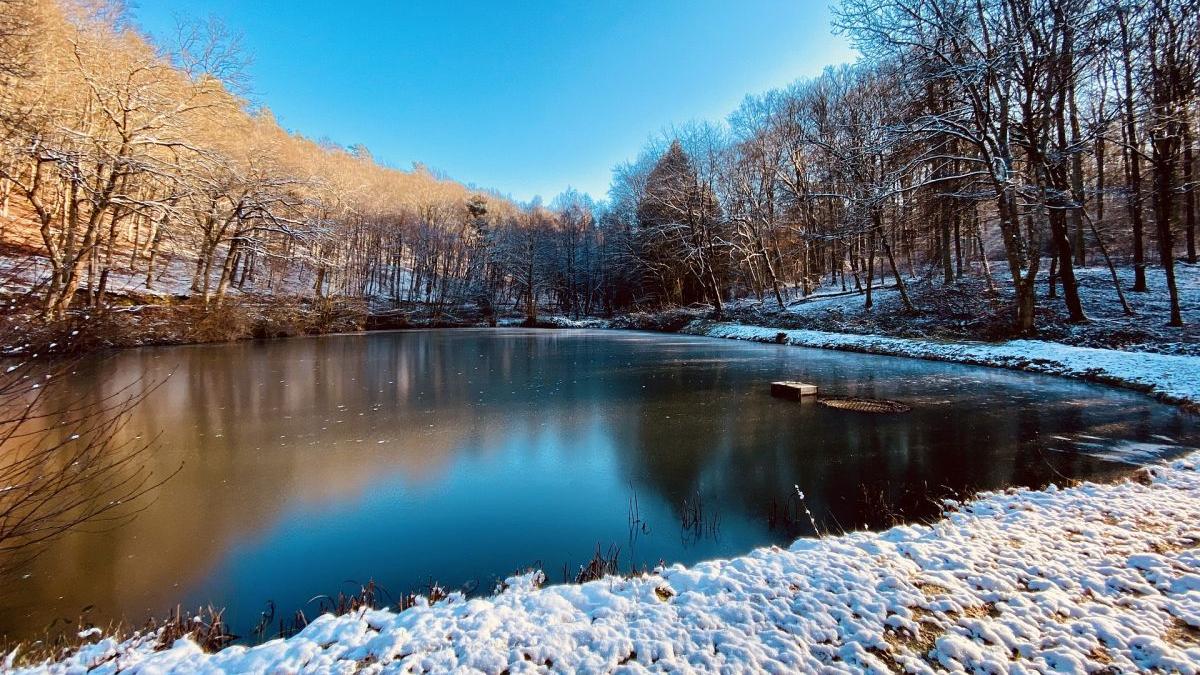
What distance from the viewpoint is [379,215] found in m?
42.1

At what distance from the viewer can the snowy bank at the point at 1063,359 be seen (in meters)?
9.28

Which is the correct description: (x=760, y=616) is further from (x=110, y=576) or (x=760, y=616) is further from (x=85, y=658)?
(x=110, y=576)

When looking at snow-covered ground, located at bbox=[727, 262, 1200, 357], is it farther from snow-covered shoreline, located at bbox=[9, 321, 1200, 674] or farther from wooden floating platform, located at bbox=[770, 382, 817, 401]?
snow-covered shoreline, located at bbox=[9, 321, 1200, 674]

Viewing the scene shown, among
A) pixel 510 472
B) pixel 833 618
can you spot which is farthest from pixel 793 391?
pixel 833 618

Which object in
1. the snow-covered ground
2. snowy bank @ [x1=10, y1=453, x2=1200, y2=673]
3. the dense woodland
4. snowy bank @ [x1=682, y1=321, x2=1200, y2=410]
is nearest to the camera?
snowy bank @ [x1=10, y1=453, x2=1200, y2=673]

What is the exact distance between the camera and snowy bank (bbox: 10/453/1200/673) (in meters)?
2.37

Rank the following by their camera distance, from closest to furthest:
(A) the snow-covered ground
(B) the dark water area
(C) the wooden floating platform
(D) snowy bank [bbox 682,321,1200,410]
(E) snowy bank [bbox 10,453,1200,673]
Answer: (E) snowy bank [bbox 10,453,1200,673]
(B) the dark water area
(D) snowy bank [bbox 682,321,1200,410]
(C) the wooden floating platform
(A) the snow-covered ground

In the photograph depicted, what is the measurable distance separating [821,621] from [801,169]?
27.6 meters

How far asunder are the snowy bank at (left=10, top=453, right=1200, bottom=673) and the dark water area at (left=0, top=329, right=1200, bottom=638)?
0.79 meters

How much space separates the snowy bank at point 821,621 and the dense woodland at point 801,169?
2.46 metres

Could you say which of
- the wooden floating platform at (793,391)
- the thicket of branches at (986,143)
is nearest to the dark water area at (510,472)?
the wooden floating platform at (793,391)

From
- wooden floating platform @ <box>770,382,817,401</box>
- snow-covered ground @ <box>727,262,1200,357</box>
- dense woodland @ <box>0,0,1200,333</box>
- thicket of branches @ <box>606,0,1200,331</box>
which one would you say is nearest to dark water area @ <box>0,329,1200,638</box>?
wooden floating platform @ <box>770,382,817,401</box>

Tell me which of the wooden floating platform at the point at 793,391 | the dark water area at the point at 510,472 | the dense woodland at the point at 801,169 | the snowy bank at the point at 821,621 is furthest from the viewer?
the dense woodland at the point at 801,169

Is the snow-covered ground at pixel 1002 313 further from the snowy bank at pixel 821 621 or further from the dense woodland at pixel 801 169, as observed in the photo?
the snowy bank at pixel 821 621
